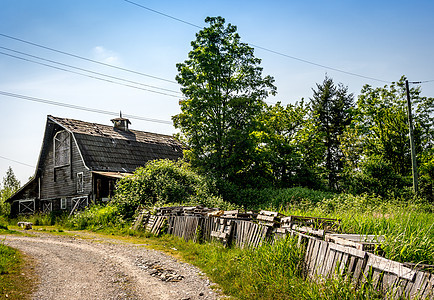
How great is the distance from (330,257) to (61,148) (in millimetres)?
29305

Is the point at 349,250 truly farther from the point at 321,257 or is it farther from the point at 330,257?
the point at 321,257

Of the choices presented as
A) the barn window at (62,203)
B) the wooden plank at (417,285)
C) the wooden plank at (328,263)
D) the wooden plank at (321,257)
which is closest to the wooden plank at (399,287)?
the wooden plank at (417,285)

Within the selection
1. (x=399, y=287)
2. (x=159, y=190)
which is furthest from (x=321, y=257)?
(x=159, y=190)

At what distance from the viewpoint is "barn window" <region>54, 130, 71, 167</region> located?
3053cm

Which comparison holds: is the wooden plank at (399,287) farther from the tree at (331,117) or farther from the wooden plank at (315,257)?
the tree at (331,117)

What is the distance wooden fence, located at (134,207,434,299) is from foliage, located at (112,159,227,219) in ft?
25.8

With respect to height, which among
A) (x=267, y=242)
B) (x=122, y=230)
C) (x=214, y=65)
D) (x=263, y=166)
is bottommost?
(x=122, y=230)

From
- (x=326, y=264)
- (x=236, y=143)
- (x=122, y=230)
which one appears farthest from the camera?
(x=236, y=143)

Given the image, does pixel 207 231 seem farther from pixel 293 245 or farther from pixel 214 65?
pixel 214 65

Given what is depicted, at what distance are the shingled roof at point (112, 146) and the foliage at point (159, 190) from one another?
7.35m

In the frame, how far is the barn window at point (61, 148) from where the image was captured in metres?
30.5

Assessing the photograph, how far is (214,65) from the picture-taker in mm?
28000

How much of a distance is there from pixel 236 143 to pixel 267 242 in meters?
18.9

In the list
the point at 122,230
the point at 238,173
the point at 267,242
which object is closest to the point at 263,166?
the point at 238,173
